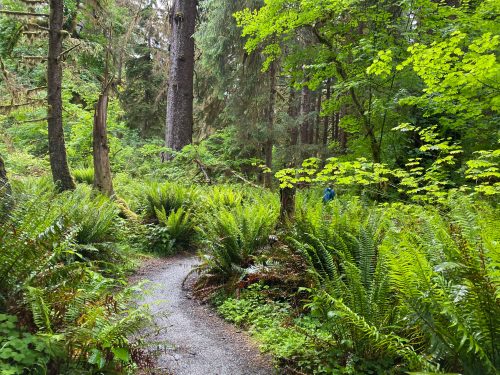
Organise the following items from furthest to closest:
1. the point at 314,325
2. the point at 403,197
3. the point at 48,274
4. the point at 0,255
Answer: the point at 403,197 < the point at 314,325 < the point at 48,274 < the point at 0,255

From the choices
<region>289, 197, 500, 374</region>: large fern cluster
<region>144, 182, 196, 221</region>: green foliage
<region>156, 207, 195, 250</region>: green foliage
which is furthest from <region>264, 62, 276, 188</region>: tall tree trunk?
<region>289, 197, 500, 374</region>: large fern cluster

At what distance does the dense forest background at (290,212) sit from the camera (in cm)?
247

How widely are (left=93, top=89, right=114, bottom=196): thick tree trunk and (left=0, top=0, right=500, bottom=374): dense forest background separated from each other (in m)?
0.03

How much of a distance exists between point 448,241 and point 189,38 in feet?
40.4

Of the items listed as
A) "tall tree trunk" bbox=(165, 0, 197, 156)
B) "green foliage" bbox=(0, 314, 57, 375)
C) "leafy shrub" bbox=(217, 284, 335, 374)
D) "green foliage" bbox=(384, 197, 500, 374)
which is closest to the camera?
A: "green foliage" bbox=(0, 314, 57, 375)

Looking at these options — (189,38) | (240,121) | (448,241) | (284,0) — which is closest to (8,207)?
(448,241)

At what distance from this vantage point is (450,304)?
2.31m

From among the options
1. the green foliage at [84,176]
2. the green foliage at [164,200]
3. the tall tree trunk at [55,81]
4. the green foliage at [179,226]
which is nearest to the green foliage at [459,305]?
the green foliage at [179,226]

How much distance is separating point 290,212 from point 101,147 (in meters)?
5.15

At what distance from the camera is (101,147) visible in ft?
28.1

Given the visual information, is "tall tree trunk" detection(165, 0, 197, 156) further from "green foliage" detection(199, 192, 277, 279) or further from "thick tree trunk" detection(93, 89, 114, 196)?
"green foliage" detection(199, 192, 277, 279)

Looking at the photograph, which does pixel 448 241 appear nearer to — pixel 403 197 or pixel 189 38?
pixel 403 197

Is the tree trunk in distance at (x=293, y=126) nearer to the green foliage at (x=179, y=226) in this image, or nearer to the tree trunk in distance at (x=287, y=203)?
the green foliage at (x=179, y=226)

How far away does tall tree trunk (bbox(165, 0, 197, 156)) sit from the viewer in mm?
13031
